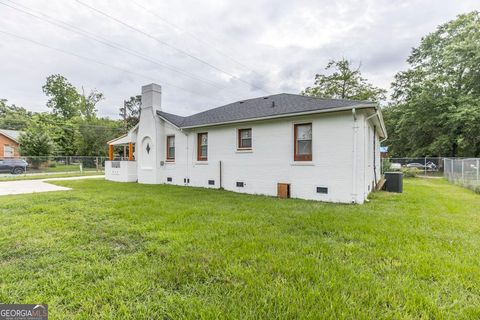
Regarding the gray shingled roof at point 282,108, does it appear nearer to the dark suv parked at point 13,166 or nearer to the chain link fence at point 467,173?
the chain link fence at point 467,173

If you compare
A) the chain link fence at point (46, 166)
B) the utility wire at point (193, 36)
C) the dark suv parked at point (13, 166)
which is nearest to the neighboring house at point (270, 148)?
the utility wire at point (193, 36)

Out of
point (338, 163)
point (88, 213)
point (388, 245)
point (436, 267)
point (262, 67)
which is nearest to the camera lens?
point (436, 267)

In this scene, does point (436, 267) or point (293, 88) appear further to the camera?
point (293, 88)

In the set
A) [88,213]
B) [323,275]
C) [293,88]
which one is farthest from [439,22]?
[88,213]

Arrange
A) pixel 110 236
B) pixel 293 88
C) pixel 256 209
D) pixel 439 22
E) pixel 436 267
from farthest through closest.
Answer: pixel 293 88, pixel 439 22, pixel 256 209, pixel 110 236, pixel 436 267

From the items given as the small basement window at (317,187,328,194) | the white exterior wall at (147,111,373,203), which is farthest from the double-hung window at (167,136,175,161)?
the small basement window at (317,187,328,194)

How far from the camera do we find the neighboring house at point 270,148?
25.0 feet

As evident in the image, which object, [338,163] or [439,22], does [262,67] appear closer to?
[338,163]

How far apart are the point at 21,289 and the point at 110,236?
5.73 ft

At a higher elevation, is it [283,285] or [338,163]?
[338,163]

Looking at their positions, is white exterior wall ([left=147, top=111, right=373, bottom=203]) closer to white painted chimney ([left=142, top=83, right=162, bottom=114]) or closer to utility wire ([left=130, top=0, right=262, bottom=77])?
white painted chimney ([left=142, top=83, right=162, bottom=114])

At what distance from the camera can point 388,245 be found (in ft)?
12.4

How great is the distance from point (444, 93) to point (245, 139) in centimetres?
2498

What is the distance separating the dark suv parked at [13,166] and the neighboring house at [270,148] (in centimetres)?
1408
